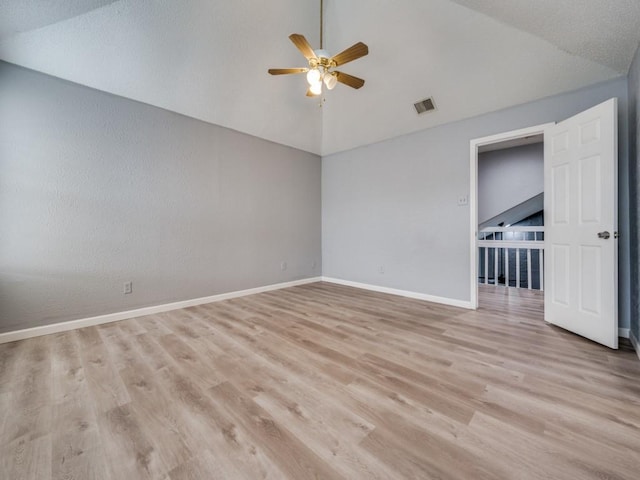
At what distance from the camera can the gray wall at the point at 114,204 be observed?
2.49 m

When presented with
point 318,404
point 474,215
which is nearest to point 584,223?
point 474,215

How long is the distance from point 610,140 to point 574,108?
2.55 ft

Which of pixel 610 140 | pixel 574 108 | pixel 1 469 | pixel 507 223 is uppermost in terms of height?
pixel 574 108

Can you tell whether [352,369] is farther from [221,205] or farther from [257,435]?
[221,205]

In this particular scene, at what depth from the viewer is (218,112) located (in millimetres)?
3641

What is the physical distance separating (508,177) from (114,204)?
6.93 m

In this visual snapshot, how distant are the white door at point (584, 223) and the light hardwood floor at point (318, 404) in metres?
0.28

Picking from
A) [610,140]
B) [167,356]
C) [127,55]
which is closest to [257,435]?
[167,356]

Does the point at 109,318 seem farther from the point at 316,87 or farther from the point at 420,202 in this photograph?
the point at 420,202

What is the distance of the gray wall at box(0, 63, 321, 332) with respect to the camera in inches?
98.2

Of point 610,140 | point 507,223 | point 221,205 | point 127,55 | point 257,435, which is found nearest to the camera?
point 257,435

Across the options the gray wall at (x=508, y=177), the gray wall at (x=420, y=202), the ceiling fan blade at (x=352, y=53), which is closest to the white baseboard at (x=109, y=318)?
the gray wall at (x=420, y=202)

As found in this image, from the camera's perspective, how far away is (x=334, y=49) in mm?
3686

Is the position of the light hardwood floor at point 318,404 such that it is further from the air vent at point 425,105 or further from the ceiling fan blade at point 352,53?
the air vent at point 425,105
